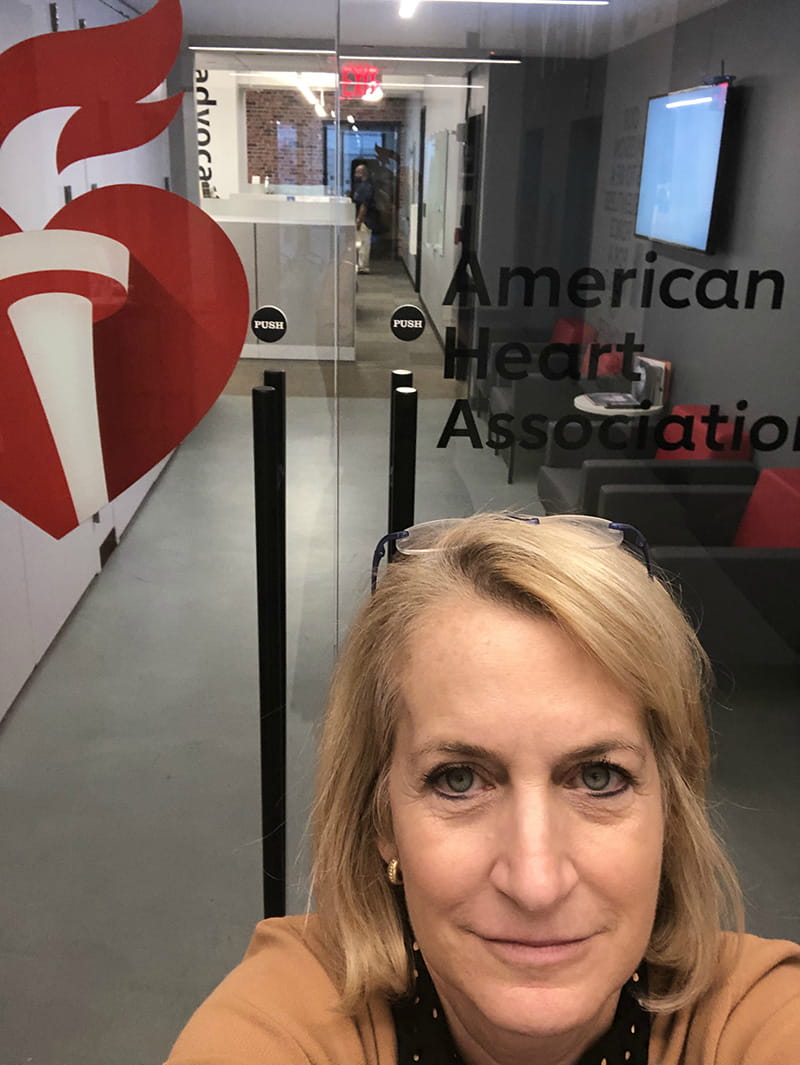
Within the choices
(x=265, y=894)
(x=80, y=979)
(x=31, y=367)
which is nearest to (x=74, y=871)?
(x=80, y=979)

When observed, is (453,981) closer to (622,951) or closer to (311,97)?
(622,951)

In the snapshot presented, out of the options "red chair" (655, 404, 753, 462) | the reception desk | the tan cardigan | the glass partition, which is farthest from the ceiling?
the tan cardigan

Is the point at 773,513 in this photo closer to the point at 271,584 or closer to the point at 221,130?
the point at 271,584

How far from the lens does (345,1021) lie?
0.91m

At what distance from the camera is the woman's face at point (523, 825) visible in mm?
808

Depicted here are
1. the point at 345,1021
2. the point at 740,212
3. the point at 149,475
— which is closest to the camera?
the point at 345,1021

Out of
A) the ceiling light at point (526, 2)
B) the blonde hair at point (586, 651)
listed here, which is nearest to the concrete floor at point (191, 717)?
the ceiling light at point (526, 2)

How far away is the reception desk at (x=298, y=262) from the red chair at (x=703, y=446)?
0.97 metres

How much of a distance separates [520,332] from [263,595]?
0.95 meters

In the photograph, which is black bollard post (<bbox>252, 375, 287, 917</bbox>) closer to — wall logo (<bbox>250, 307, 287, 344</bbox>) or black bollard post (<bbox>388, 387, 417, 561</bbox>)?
black bollard post (<bbox>388, 387, 417, 561</bbox>)

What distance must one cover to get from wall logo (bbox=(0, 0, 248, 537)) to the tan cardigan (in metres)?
1.39

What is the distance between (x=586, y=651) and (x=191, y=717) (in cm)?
A: 191

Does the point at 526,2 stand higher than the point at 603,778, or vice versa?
the point at 526,2

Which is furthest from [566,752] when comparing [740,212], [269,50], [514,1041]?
[740,212]
